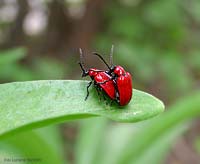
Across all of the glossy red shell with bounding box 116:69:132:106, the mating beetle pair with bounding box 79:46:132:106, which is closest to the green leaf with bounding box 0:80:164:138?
the glossy red shell with bounding box 116:69:132:106

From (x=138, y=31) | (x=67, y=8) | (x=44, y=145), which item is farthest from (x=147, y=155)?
(x=67, y=8)

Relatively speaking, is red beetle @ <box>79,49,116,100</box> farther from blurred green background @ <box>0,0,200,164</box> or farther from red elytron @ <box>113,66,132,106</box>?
blurred green background @ <box>0,0,200,164</box>

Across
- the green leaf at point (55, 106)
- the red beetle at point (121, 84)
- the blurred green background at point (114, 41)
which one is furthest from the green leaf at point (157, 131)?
the blurred green background at point (114, 41)

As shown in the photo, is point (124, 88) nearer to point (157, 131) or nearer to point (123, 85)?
point (123, 85)

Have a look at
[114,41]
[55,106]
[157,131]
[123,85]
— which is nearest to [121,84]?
[123,85]

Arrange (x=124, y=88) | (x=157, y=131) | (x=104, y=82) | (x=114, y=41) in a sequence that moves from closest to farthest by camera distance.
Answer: (x=124, y=88), (x=104, y=82), (x=157, y=131), (x=114, y=41)

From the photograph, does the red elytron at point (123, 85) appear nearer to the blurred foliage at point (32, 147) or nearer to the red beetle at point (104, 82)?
the red beetle at point (104, 82)
